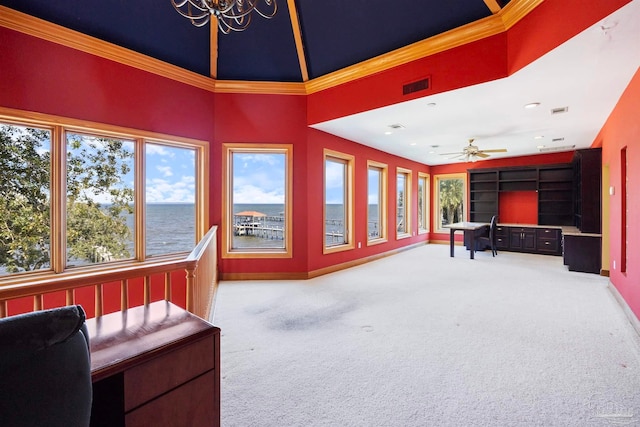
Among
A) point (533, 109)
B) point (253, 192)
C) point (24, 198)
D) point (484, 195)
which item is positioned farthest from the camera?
point (484, 195)

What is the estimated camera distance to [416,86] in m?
3.81

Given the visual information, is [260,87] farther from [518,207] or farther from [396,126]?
[518,207]

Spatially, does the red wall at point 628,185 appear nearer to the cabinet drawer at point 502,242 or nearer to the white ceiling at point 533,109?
the white ceiling at point 533,109

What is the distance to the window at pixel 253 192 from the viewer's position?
16.4ft

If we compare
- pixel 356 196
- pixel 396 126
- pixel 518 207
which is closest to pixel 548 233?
pixel 518 207

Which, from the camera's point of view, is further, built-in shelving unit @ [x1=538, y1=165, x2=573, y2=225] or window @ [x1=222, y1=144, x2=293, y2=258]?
built-in shelving unit @ [x1=538, y1=165, x2=573, y2=225]

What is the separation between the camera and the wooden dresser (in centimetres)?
109

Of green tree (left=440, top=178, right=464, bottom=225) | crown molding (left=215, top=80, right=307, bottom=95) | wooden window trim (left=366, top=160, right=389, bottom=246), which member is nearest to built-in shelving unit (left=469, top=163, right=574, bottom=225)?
green tree (left=440, top=178, right=464, bottom=225)

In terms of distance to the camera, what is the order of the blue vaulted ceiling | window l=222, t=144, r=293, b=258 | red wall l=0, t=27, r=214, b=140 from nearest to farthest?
red wall l=0, t=27, r=214, b=140
the blue vaulted ceiling
window l=222, t=144, r=293, b=258

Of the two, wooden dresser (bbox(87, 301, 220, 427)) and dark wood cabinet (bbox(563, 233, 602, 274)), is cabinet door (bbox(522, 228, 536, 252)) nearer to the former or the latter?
dark wood cabinet (bbox(563, 233, 602, 274))

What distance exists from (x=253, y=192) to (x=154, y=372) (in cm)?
420

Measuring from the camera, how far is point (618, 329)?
3096mm

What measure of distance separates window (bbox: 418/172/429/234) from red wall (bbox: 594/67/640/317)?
200 inches

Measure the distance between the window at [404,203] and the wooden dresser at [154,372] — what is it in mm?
7555
